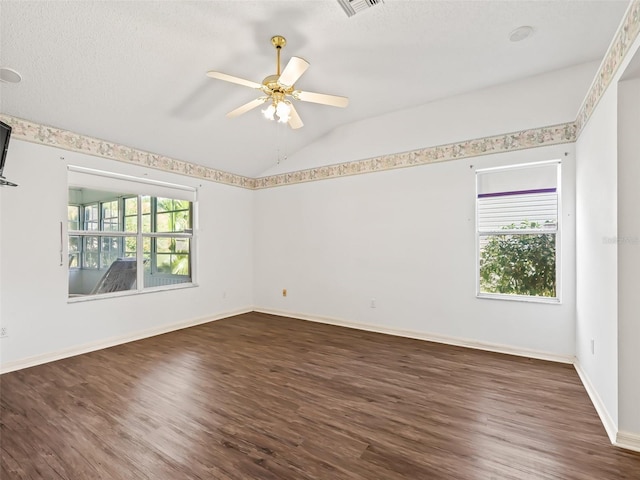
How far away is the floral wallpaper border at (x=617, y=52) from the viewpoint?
1.73 metres

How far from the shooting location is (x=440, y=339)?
13.0ft

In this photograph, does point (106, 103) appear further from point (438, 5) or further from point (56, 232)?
point (438, 5)

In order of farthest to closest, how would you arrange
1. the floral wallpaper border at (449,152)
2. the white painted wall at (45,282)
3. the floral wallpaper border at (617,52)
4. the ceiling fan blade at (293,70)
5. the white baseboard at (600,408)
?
the floral wallpaper border at (449,152) → the white painted wall at (45,282) → the ceiling fan blade at (293,70) → the white baseboard at (600,408) → the floral wallpaper border at (617,52)

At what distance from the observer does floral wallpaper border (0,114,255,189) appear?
10.5ft

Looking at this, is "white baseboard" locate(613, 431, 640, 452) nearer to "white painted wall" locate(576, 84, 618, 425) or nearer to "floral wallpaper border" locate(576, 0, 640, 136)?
"white painted wall" locate(576, 84, 618, 425)

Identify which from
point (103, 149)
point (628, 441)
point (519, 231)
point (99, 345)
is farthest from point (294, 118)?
point (99, 345)

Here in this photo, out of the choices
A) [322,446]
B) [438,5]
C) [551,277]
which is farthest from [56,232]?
[551,277]

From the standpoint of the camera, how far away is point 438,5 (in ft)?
7.73

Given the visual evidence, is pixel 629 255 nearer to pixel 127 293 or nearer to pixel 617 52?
pixel 617 52

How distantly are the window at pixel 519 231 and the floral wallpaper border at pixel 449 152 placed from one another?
0.25 meters

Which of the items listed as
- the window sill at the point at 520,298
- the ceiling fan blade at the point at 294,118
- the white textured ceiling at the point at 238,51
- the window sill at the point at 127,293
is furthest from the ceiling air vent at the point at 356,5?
the window sill at the point at 127,293

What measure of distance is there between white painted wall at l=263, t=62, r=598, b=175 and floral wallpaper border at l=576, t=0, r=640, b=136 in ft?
2.34

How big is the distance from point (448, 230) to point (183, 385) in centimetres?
340

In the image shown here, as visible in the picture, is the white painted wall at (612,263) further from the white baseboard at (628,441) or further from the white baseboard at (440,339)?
the white baseboard at (440,339)
